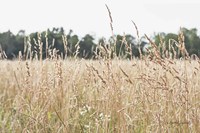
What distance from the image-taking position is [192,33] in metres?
31.7

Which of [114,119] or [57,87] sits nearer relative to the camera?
[114,119]

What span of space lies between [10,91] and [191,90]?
1996 millimetres

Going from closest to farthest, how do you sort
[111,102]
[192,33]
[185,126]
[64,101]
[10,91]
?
[185,126]
[111,102]
[64,101]
[10,91]
[192,33]

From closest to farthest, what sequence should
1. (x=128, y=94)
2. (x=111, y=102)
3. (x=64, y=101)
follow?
1. (x=111, y=102)
2. (x=64, y=101)
3. (x=128, y=94)

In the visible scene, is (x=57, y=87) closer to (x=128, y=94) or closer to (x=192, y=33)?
(x=128, y=94)

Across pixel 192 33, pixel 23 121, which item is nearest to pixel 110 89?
pixel 23 121

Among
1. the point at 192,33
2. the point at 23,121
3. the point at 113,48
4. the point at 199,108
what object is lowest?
the point at 23,121

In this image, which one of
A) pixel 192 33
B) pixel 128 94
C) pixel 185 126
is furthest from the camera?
pixel 192 33

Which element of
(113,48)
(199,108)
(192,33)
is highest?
(192,33)

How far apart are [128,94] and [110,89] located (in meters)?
0.81

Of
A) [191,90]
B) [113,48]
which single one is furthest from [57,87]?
[191,90]

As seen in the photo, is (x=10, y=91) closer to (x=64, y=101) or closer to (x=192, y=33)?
(x=64, y=101)

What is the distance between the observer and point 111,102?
2.00 meters

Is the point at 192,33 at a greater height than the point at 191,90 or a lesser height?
greater
